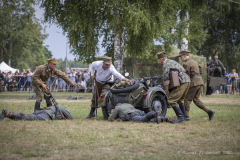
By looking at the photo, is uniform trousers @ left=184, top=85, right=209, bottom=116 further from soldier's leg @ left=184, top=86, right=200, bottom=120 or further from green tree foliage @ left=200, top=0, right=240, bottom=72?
green tree foliage @ left=200, top=0, right=240, bottom=72

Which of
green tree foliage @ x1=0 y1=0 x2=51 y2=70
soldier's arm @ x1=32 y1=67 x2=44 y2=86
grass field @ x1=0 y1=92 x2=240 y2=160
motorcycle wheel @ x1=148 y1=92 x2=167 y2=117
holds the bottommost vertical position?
grass field @ x1=0 y1=92 x2=240 y2=160

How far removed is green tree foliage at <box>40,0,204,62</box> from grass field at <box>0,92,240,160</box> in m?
10.6

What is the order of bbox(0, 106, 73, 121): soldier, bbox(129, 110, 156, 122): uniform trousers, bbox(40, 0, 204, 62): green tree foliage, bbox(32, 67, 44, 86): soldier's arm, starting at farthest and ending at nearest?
bbox(40, 0, 204, 62): green tree foliage, bbox(32, 67, 44, 86): soldier's arm, bbox(0, 106, 73, 121): soldier, bbox(129, 110, 156, 122): uniform trousers

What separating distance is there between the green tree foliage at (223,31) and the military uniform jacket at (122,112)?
26796 mm

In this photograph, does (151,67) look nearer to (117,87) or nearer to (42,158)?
(117,87)

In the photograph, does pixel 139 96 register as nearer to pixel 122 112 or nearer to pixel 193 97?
pixel 122 112

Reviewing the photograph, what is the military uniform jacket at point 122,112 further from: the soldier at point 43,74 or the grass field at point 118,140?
the soldier at point 43,74

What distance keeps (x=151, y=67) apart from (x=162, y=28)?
547cm

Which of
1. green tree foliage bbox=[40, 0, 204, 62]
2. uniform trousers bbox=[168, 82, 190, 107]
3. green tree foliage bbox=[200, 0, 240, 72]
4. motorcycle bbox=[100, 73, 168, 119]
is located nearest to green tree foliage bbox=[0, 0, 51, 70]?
green tree foliage bbox=[200, 0, 240, 72]

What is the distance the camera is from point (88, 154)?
187 inches

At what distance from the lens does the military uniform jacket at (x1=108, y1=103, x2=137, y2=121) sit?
8.31 m

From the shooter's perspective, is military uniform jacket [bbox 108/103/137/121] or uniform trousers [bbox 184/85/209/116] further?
uniform trousers [bbox 184/85/209/116]


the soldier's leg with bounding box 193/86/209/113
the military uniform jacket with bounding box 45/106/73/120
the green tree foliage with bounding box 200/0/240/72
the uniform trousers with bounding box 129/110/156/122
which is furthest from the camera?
the green tree foliage with bounding box 200/0/240/72

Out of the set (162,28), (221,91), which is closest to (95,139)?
(162,28)
